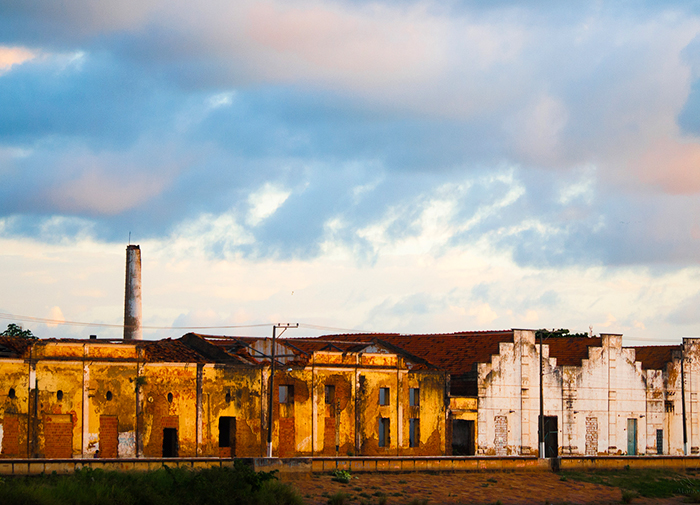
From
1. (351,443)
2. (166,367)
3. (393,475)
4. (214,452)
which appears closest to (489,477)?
(393,475)

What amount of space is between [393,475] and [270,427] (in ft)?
21.4

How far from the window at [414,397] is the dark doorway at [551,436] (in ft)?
28.0

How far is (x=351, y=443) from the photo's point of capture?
52906 mm

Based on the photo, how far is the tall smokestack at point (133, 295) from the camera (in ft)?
209

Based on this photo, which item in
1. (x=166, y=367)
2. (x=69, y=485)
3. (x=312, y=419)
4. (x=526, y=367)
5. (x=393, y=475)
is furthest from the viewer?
(x=526, y=367)

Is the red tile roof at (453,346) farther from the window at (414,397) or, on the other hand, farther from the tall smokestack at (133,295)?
the tall smokestack at (133,295)

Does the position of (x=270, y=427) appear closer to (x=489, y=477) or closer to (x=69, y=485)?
(x=489, y=477)

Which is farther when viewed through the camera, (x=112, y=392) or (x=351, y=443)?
(x=351, y=443)

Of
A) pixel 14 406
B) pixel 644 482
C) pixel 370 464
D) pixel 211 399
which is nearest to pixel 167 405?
pixel 211 399

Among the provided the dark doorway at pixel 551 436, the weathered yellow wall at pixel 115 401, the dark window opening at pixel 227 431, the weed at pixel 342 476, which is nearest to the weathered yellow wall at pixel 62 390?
the weathered yellow wall at pixel 115 401

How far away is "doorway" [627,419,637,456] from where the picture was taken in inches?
2423

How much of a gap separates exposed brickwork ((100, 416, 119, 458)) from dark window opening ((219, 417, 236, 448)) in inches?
207

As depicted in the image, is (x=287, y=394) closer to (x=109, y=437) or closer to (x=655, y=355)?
(x=109, y=437)

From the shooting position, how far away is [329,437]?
172 ft
